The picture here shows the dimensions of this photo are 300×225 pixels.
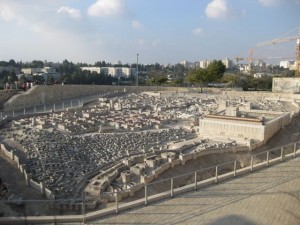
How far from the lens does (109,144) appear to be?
19203mm

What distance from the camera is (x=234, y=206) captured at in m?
7.91

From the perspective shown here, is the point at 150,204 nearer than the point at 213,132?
Yes

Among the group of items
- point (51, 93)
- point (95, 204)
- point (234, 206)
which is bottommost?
point (95, 204)

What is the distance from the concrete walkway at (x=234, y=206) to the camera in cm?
→ 718

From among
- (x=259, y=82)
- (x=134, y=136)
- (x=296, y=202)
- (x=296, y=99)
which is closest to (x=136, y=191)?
(x=296, y=202)

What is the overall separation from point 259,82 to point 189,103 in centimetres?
2845

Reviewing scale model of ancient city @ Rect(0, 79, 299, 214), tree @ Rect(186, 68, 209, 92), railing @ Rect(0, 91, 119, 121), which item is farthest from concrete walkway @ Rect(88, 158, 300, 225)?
tree @ Rect(186, 68, 209, 92)

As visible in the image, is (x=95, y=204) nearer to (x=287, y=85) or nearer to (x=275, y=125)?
(x=275, y=125)

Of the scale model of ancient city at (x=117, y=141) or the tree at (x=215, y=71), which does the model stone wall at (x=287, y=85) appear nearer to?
the tree at (x=215, y=71)

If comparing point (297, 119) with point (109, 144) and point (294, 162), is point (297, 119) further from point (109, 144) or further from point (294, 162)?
point (294, 162)

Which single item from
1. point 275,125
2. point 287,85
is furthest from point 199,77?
point 275,125

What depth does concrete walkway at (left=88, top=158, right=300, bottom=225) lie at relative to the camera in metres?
7.18

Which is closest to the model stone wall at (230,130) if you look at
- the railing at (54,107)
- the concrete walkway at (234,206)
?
the concrete walkway at (234,206)

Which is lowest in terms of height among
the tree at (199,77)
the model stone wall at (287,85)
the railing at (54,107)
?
the railing at (54,107)
